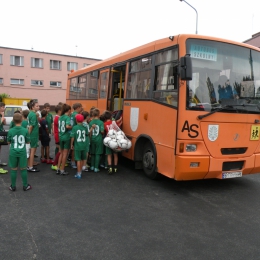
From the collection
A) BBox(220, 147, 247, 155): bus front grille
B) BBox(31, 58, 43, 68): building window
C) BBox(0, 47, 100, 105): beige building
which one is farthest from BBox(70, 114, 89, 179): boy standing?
BBox(31, 58, 43, 68): building window

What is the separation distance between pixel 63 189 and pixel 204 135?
3018 millimetres

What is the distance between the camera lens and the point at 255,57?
229 inches

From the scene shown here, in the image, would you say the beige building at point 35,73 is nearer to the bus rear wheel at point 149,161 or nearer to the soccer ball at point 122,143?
the soccer ball at point 122,143

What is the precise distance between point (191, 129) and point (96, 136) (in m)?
2.68

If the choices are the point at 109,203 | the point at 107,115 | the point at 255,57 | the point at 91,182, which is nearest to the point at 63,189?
the point at 91,182

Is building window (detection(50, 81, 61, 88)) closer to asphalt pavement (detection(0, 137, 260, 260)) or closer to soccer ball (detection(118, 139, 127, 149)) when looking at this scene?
asphalt pavement (detection(0, 137, 260, 260))

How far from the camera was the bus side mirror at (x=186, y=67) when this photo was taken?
16.1 ft

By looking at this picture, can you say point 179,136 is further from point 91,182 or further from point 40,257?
point 40,257

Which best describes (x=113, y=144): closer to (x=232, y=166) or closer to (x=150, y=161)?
(x=150, y=161)

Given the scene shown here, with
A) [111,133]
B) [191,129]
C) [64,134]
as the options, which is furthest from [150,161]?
[64,134]

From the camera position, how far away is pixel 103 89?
8.95 m

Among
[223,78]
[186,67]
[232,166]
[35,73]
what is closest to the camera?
[186,67]

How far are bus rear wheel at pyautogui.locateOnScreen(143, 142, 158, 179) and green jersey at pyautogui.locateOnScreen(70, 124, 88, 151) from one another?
1.45m

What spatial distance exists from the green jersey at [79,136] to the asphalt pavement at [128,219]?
78 centimetres
